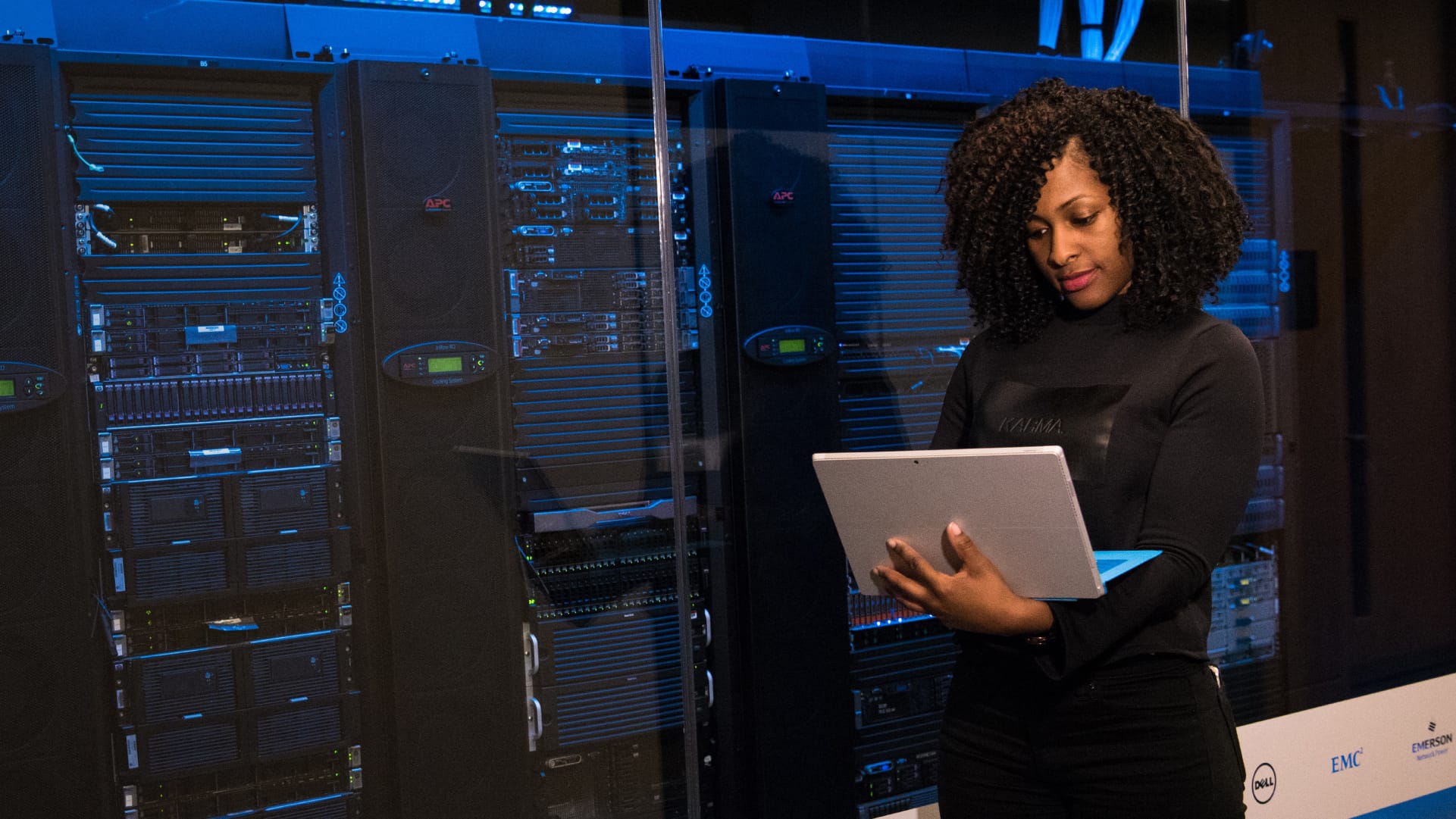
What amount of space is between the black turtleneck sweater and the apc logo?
1631 mm

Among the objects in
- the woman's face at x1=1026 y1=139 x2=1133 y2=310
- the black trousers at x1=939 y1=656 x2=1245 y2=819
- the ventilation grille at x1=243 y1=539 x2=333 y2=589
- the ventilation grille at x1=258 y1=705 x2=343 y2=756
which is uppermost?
the woman's face at x1=1026 y1=139 x2=1133 y2=310

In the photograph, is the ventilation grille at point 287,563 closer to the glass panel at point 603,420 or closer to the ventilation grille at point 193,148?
the glass panel at point 603,420

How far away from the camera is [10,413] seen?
2.06 m

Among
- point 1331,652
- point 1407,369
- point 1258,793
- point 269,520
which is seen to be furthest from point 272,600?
point 1407,369

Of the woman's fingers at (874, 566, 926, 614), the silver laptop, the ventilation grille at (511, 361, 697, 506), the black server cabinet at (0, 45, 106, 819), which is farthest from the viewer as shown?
the ventilation grille at (511, 361, 697, 506)

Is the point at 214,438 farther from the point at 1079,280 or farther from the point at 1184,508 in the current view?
the point at 1184,508

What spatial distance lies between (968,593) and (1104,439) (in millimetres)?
270

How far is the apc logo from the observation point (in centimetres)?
275

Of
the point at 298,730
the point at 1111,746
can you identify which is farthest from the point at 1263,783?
the point at 298,730

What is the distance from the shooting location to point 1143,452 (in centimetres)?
135

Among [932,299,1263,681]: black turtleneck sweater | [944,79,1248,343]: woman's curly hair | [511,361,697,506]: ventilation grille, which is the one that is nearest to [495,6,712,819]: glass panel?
[511,361,697,506]: ventilation grille

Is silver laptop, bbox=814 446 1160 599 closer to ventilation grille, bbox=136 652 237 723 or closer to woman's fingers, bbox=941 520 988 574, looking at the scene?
woman's fingers, bbox=941 520 988 574

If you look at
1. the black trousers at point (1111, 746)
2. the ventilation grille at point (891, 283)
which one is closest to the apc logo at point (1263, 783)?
the ventilation grille at point (891, 283)

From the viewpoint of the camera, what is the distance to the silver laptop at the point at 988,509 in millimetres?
1204
